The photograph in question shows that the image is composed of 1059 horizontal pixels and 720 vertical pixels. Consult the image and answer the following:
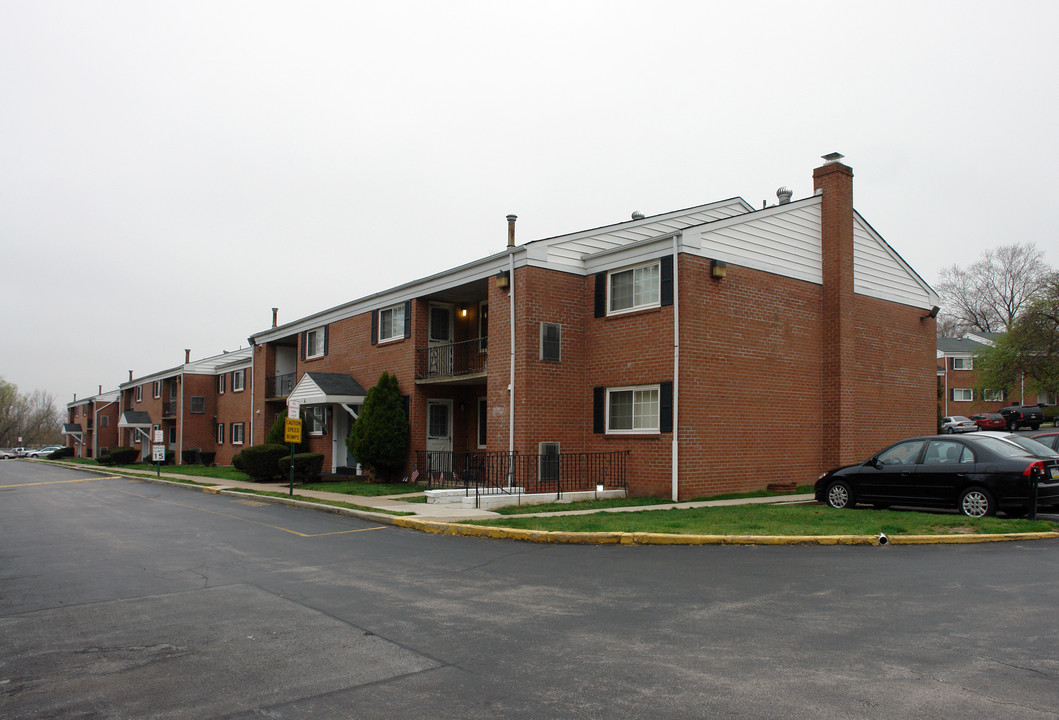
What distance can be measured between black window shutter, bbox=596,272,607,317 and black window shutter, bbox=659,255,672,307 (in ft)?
7.01

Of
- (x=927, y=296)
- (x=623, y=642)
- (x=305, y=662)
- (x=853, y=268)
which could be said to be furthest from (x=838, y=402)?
(x=305, y=662)

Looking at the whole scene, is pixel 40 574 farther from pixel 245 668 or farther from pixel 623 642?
pixel 623 642

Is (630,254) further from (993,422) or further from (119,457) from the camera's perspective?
(119,457)

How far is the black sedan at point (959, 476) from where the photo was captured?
1281 cm

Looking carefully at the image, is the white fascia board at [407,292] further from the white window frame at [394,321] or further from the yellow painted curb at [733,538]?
the yellow painted curb at [733,538]

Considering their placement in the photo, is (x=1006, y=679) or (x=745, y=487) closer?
(x=1006, y=679)

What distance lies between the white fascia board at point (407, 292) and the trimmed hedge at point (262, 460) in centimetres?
550

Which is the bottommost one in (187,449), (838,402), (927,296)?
(187,449)

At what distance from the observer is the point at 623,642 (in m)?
6.29

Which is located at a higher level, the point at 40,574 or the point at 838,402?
the point at 838,402

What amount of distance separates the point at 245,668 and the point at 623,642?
2.86 m

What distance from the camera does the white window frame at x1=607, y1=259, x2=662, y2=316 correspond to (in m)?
18.8

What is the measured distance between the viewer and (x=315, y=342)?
32.1 m

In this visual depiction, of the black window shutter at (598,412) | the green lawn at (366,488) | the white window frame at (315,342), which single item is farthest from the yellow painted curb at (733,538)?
the white window frame at (315,342)
